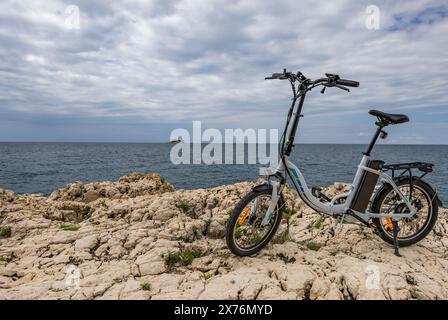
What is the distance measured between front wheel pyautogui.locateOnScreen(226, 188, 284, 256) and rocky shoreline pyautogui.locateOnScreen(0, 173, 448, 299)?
0.86 feet

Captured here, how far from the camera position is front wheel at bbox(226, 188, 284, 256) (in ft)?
16.3

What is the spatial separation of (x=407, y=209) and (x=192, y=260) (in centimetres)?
458

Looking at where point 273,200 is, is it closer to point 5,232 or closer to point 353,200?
point 353,200

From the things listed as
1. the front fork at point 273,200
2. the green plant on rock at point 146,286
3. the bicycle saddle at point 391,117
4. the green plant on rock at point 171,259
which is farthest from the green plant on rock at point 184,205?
the bicycle saddle at point 391,117

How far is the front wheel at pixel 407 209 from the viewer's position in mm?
5660

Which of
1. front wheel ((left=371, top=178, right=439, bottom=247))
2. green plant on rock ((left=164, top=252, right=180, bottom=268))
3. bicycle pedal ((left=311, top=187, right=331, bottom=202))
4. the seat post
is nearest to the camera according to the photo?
green plant on rock ((left=164, top=252, right=180, bottom=268))

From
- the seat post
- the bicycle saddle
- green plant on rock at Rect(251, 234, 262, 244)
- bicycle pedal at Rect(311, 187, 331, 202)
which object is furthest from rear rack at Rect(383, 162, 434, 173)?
green plant on rock at Rect(251, 234, 262, 244)

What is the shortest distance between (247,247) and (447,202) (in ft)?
91.6

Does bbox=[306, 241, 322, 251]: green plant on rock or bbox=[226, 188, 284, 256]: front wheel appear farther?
bbox=[306, 241, 322, 251]: green plant on rock

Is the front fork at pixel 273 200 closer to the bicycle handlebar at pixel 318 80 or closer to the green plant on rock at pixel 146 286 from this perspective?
the bicycle handlebar at pixel 318 80

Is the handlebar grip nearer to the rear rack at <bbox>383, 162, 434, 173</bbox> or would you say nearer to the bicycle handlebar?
the bicycle handlebar

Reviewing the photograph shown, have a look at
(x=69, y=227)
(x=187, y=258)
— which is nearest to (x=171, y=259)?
(x=187, y=258)

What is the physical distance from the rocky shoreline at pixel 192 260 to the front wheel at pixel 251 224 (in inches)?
10.3

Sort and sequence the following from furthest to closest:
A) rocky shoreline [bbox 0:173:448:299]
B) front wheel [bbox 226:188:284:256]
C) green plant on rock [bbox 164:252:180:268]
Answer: green plant on rock [bbox 164:252:180:268] → front wheel [bbox 226:188:284:256] → rocky shoreline [bbox 0:173:448:299]
